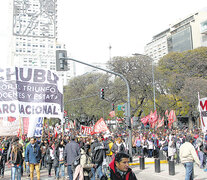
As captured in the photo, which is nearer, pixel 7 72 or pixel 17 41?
pixel 7 72

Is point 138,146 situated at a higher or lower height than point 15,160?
lower

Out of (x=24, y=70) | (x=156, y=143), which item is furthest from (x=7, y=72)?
(x=156, y=143)

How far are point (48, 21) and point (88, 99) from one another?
10957 centimetres

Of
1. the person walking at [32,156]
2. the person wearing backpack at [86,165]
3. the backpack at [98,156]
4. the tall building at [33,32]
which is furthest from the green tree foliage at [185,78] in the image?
the tall building at [33,32]

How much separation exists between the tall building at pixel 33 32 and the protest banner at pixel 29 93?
417ft

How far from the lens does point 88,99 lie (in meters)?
47.8

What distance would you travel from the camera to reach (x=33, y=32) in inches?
5738

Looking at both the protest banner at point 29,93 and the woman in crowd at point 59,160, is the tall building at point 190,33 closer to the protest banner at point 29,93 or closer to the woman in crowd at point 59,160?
the protest banner at point 29,93

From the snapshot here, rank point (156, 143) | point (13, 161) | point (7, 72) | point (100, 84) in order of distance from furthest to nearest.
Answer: point (100, 84), point (156, 143), point (7, 72), point (13, 161)

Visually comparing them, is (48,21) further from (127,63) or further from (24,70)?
(24,70)

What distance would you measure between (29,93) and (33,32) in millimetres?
141288

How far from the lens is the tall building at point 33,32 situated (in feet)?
454

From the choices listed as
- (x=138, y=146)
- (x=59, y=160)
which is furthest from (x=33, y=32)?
(x=59, y=160)

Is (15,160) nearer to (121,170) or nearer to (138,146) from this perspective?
(121,170)
